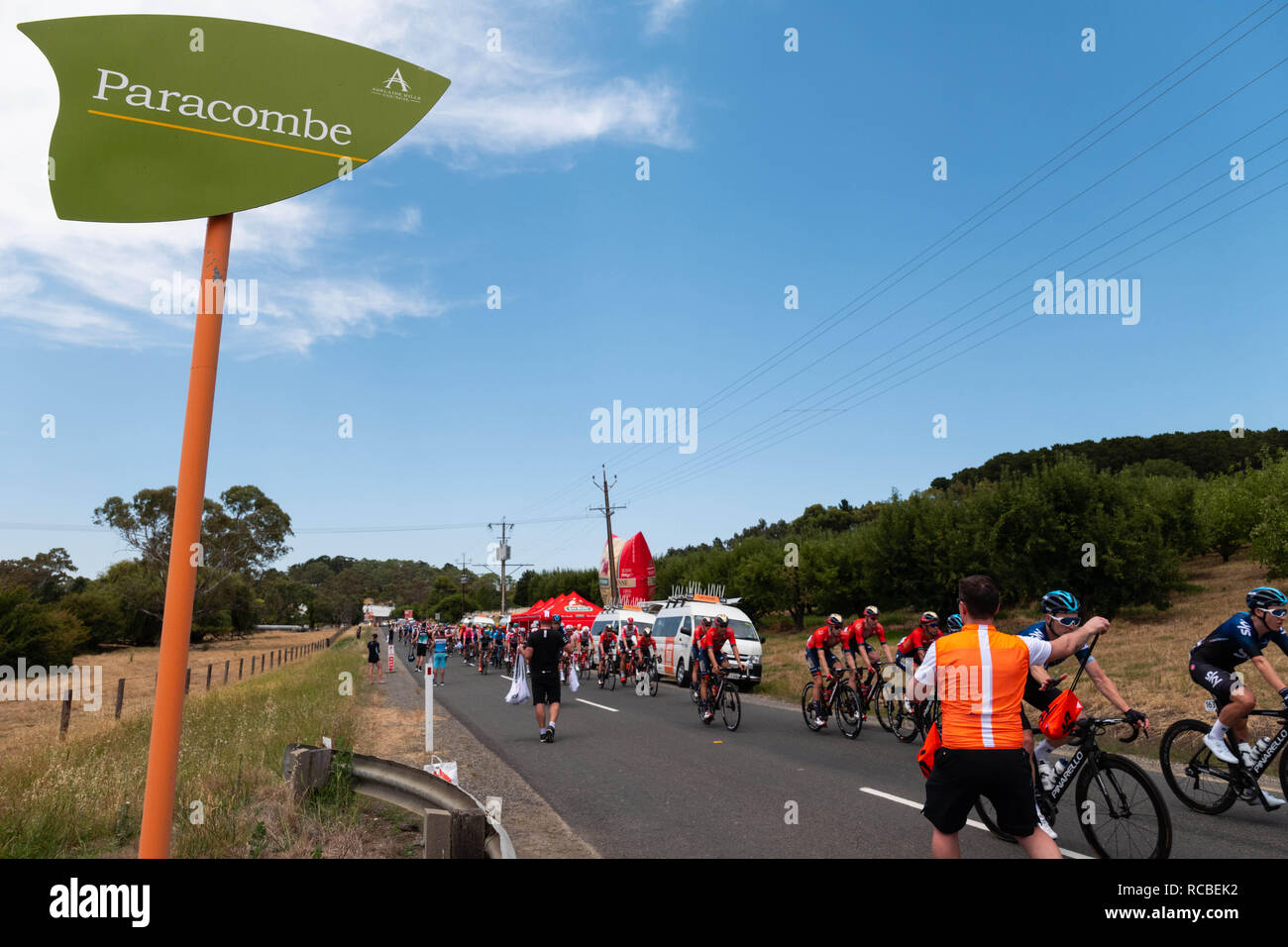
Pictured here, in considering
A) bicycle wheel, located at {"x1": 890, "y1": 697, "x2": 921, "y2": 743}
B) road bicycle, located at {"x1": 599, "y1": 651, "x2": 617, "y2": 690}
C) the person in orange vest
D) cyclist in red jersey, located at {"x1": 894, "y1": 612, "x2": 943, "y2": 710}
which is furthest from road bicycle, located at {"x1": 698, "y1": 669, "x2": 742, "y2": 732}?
road bicycle, located at {"x1": 599, "y1": 651, "x2": 617, "y2": 690}

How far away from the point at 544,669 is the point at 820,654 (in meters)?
4.36

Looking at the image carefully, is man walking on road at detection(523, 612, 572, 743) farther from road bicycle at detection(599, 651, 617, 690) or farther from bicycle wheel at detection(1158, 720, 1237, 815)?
road bicycle at detection(599, 651, 617, 690)

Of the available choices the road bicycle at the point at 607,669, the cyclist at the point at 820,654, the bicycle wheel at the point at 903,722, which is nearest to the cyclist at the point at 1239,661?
the bicycle wheel at the point at 903,722

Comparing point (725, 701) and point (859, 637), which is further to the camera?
point (725, 701)

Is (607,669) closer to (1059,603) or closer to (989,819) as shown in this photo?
(989,819)

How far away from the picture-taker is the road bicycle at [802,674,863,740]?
1258 cm

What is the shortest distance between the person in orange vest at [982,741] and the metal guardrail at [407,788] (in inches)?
99.4

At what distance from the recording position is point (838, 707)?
42.1 ft

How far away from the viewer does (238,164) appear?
10.3 ft

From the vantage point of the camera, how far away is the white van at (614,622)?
29.8m

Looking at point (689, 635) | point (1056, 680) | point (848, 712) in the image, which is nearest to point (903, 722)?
point (848, 712)

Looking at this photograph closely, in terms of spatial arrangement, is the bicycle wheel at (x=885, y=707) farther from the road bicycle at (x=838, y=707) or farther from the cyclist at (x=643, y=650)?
the cyclist at (x=643, y=650)
